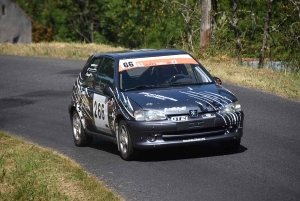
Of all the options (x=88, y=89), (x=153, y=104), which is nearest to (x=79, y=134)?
(x=88, y=89)

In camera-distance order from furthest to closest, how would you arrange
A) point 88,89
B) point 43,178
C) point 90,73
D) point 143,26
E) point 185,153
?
point 143,26 → point 90,73 → point 88,89 → point 185,153 → point 43,178

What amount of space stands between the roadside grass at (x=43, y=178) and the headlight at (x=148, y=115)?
105 cm

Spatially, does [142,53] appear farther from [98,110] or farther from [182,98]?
[182,98]

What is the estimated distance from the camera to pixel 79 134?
44.8 ft

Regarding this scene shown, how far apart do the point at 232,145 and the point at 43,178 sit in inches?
115

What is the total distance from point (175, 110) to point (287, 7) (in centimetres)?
1953

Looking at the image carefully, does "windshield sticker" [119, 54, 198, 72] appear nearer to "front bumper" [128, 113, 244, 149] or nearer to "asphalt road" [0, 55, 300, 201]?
"asphalt road" [0, 55, 300, 201]

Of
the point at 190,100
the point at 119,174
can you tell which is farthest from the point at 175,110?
the point at 119,174

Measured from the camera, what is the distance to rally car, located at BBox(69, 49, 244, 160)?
1112 cm

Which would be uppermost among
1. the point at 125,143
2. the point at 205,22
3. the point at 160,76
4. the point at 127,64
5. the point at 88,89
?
the point at 127,64

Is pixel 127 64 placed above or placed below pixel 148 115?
above

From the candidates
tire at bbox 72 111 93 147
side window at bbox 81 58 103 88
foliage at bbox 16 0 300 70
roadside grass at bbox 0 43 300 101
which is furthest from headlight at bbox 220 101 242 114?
foliage at bbox 16 0 300 70

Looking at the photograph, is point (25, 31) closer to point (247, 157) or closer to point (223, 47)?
point (223, 47)

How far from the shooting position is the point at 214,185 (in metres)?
9.45
